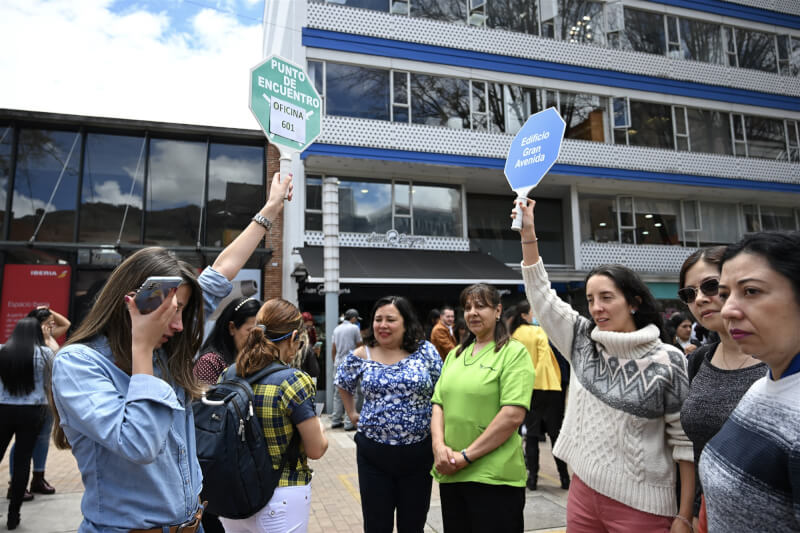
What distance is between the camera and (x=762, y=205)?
1995 centimetres

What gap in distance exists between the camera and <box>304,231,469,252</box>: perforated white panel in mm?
14367

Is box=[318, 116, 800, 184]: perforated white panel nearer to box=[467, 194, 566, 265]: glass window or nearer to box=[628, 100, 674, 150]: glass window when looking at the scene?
box=[628, 100, 674, 150]: glass window

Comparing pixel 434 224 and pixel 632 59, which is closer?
pixel 434 224

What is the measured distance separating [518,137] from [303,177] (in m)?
12.0

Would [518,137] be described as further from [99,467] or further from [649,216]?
[649,216]

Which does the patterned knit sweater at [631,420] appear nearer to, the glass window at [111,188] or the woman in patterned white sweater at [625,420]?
the woman in patterned white sweater at [625,420]

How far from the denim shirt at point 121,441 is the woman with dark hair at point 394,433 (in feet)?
5.44

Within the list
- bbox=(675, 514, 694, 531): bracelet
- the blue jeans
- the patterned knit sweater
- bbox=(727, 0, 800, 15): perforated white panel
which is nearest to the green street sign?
the patterned knit sweater

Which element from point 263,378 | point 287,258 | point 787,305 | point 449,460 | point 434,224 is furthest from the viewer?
point 434,224

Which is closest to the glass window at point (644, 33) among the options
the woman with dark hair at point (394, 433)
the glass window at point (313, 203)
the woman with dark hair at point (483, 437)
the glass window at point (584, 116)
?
the glass window at point (584, 116)

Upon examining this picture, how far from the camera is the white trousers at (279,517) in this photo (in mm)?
2447

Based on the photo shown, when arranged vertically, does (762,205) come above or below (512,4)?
below

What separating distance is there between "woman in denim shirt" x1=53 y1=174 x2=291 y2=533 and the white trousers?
769mm

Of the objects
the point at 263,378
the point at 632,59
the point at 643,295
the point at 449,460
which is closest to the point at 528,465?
the point at 449,460
